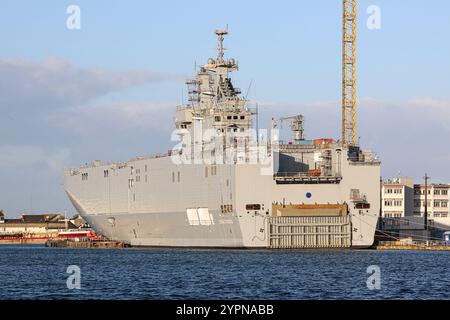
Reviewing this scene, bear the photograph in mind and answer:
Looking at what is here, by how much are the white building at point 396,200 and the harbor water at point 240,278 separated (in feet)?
219

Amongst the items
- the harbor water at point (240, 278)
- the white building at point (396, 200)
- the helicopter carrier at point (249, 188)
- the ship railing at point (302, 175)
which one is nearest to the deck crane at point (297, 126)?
the helicopter carrier at point (249, 188)

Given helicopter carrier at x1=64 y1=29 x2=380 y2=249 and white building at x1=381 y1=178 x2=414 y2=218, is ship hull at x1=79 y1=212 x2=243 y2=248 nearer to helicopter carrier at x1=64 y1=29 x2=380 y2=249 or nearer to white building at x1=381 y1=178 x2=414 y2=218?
helicopter carrier at x1=64 y1=29 x2=380 y2=249

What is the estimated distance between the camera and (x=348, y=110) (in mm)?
130250

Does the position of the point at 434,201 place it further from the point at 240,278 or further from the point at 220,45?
the point at 240,278

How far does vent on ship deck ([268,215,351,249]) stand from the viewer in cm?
9419

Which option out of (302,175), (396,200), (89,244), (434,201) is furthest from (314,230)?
(434,201)

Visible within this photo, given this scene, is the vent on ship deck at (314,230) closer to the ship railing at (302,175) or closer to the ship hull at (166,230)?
the ship railing at (302,175)

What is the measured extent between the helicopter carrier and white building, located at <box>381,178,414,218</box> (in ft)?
158

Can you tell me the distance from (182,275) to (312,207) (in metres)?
30.9

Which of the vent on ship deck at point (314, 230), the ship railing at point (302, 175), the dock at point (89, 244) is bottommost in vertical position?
the dock at point (89, 244)

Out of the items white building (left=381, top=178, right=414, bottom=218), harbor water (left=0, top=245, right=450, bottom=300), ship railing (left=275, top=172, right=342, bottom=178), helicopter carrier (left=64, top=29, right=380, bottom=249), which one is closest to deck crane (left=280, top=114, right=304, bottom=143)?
helicopter carrier (left=64, top=29, right=380, bottom=249)

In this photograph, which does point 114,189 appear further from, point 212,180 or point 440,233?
point 440,233

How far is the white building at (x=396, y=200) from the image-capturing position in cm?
15525

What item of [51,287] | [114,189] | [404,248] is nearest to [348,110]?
[404,248]
